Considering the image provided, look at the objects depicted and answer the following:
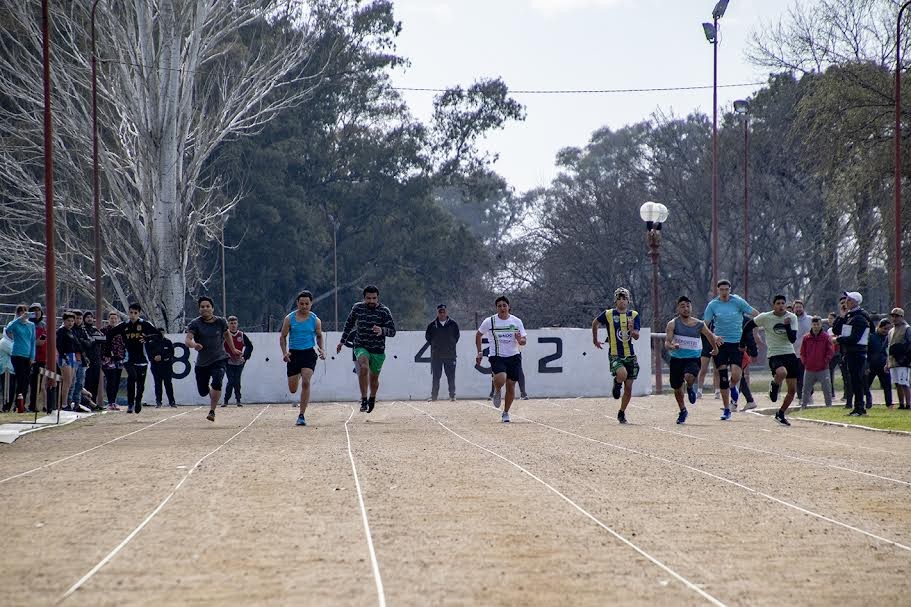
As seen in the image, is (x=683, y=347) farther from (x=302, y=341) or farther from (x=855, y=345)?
(x=302, y=341)

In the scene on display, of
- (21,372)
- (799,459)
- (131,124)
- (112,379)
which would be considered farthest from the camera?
(131,124)

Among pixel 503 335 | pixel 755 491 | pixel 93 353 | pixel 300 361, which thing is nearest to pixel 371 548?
pixel 755 491

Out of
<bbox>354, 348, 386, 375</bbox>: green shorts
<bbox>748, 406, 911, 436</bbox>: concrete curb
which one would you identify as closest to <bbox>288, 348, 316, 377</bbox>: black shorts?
<bbox>354, 348, 386, 375</bbox>: green shorts

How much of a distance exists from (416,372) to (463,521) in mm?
22449

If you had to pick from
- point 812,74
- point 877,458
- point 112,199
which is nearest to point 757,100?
point 812,74

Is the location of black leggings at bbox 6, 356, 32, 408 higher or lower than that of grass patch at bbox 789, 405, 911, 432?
higher

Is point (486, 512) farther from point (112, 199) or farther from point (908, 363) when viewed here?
point (112, 199)

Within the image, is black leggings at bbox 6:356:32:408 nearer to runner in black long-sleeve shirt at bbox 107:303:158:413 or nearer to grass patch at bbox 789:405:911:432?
runner in black long-sleeve shirt at bbox 107:303:158:413

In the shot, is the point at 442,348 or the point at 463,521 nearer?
the point at 463,521

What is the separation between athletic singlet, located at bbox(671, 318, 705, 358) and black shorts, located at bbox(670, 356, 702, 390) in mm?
60

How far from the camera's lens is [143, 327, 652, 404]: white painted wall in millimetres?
31422

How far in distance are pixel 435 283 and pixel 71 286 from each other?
2156cm

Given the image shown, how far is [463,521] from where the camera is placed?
9461 millimetres

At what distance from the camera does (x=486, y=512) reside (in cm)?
988
